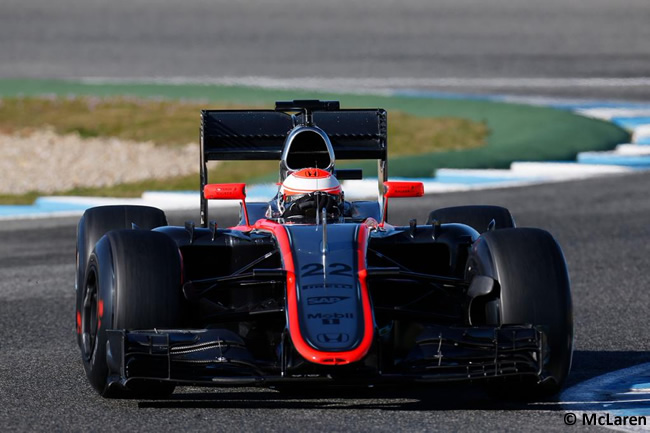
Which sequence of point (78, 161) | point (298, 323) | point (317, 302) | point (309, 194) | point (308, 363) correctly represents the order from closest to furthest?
point (308, 363) < point (298, 323) < point (317, 302) < point (309, 194) < point (78, 161)

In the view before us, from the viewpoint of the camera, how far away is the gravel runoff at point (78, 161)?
1792 cm

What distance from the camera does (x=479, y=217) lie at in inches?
336

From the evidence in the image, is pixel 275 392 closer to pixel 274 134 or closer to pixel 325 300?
pixel 325 300

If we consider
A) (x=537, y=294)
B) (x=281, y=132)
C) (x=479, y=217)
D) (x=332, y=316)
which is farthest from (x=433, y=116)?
→ (x=332, y=316)

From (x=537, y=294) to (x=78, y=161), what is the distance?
13.6 meters

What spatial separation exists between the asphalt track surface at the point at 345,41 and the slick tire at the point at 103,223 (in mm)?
17378

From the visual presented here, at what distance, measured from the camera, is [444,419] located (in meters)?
6.43

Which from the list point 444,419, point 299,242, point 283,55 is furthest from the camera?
point 283,55

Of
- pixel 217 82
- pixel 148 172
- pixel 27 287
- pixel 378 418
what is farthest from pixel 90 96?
pixel 378 418

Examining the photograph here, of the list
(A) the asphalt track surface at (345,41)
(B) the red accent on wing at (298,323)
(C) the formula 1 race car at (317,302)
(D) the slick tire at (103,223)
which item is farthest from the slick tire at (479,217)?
(A) the asphalt track surface at (345,41)

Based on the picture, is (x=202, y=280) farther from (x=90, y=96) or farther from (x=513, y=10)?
(x=513, y=10)

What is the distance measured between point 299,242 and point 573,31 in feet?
111

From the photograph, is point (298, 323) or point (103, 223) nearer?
point (298, 323)

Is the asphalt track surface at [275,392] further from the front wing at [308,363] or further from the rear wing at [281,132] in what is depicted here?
the rear wing at [281,132]
